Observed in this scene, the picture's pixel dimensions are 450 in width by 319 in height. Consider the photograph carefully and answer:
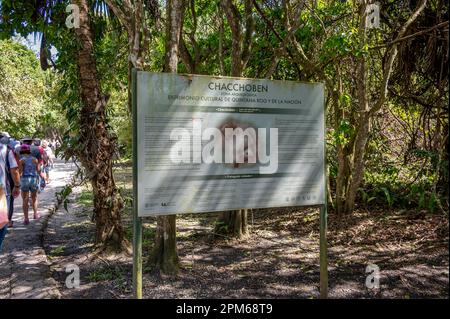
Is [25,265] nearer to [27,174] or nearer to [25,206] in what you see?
[25,206]

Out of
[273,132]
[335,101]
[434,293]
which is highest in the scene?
[335,101]

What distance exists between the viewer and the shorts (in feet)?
30.8

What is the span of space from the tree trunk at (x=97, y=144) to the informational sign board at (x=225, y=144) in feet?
9.46

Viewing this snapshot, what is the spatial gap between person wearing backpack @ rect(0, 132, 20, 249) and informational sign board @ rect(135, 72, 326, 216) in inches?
90.2

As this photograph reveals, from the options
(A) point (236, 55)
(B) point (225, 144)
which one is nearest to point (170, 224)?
(B) point (225, 144)

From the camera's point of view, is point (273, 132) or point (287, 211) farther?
point (287, 211)

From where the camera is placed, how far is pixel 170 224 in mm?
5711

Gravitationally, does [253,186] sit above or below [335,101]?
below
